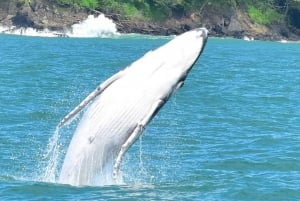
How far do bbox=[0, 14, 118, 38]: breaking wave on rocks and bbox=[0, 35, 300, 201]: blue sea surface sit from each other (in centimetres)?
4433

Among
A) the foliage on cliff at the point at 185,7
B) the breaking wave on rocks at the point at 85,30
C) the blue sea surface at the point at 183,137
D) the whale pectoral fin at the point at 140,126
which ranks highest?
the whale pectoral fin at the point at 140,126

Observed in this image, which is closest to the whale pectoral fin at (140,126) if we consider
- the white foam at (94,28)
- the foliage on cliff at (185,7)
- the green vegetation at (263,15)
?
the white foam at (94,28)

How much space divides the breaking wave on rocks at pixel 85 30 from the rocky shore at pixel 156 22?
111 cm

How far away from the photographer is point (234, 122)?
30000mm

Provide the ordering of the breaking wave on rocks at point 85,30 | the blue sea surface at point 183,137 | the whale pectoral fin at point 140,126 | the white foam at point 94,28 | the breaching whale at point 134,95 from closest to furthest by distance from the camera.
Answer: the whale pectoral fin at point 140,126
the breaching whale at point 134,95
the blue sea surface at point 183,137
the breaking wave on rocks at point 85,30
the white foam at point 94,28

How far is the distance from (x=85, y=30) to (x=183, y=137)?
253 ft

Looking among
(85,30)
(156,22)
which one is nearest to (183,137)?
(85,30)

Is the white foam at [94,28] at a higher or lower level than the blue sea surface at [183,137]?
lower

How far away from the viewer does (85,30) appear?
10194 cm

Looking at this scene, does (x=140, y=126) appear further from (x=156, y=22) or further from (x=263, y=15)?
(x=263, y=15)

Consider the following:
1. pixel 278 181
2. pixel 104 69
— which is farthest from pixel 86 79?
pixel 278 181

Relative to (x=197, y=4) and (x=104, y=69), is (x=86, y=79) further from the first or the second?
(x=197, y=4)

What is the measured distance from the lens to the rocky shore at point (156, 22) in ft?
336

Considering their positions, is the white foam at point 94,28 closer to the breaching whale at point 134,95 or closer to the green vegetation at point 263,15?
the green vegetation at point 263,15
